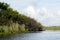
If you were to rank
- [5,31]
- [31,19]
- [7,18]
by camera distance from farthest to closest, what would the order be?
[31,19] → [7,18] → [5,31]

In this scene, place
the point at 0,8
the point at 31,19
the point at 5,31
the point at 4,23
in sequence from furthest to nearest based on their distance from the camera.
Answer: the point at 31,19, the point at 0,8, the point at 4,23, the point at 5,31

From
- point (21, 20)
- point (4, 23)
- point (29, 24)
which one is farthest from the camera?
point (29, 24)

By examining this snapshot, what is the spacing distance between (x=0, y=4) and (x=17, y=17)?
382 inches

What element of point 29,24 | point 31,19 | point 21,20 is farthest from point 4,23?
point 31,19

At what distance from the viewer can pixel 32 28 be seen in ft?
393

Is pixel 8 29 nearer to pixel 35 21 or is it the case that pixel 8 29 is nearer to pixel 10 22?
pixel 10 22

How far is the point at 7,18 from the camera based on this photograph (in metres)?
92.8

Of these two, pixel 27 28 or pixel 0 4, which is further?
pixel 27 28

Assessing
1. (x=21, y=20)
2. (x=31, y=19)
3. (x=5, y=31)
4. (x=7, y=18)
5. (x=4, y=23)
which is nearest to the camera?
(x=5, y=31)

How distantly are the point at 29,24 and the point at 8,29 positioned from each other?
3523 cm

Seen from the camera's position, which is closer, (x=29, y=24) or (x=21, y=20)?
(x=21, y=20)

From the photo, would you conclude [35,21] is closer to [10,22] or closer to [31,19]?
[31,19]

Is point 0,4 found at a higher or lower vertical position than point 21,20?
higher

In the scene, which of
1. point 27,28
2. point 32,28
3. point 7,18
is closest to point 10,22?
point 7,18
